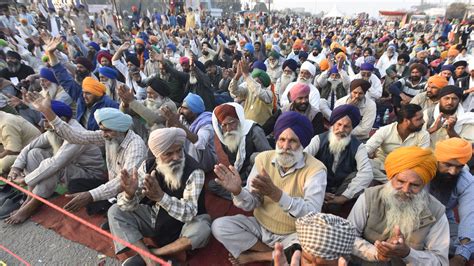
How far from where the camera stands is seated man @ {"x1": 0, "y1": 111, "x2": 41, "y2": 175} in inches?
149

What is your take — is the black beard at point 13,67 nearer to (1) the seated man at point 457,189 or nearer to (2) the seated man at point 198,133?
(2) the seated man at point 198,133

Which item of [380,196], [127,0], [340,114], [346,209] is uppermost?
[127,0]

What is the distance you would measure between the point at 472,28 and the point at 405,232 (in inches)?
782

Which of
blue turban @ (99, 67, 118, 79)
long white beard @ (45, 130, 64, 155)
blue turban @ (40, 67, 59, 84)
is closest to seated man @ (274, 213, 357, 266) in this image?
long white beard @ (45, 130, 64, 155)

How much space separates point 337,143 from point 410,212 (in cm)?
112

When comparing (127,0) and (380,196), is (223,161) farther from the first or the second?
(127,0)

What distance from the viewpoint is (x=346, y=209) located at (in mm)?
3412

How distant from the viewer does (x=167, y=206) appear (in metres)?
2.34

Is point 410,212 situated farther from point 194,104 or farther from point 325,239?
point 194,104

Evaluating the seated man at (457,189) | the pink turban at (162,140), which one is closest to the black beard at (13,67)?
the pink turban at (162,140)

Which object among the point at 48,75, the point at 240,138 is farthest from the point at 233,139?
the point at 48,75

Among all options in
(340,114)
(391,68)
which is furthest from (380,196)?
(391,68)

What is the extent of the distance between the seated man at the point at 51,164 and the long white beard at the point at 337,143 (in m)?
2.86

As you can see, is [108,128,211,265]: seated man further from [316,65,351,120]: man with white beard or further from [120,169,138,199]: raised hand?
[316,65,351,120]: man with white beard
